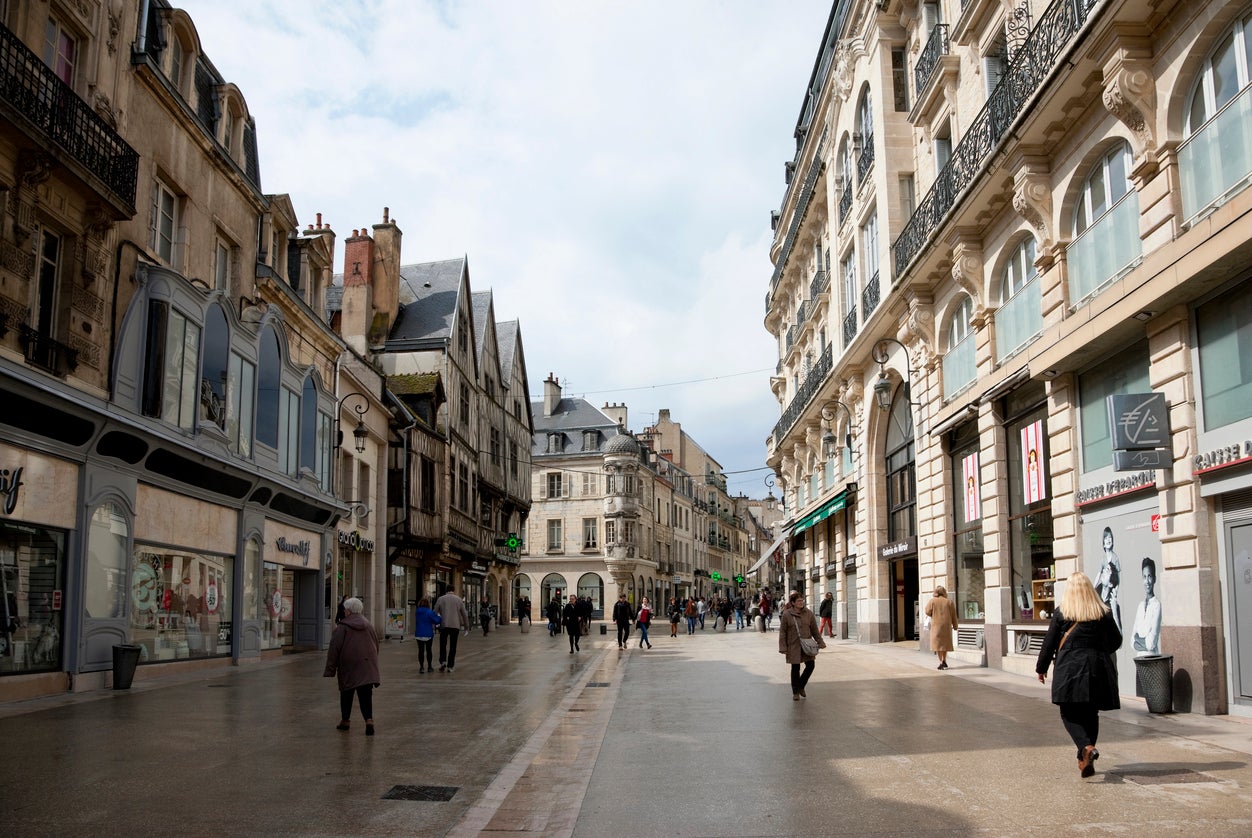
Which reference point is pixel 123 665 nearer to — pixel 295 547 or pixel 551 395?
pixel 295 547

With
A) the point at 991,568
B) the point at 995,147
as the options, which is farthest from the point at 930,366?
the point at 995,147

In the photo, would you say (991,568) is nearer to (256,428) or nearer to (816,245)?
(256,428)

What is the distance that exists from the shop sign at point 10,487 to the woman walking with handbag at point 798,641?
9338mm

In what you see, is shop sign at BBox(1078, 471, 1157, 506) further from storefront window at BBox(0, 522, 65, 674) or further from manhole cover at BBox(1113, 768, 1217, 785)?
storefront window at BBox(0, 522, 65, 674)

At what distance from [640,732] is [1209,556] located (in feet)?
20.0

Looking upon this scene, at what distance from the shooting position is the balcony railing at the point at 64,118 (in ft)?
41.1

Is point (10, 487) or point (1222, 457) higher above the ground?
point (1222, 457)

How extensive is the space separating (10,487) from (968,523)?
15.2m

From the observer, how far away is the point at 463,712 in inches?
479

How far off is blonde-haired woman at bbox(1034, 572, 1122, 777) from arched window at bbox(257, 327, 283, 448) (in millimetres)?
17234

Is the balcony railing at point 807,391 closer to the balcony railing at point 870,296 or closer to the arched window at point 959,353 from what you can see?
the balcony railing at point 870,296

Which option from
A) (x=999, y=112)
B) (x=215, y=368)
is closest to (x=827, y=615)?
(x=999, y=112)

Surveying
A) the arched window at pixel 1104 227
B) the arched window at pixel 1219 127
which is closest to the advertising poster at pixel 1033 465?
the arched window at pixel 1104 227

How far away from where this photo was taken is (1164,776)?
740 centimetres
